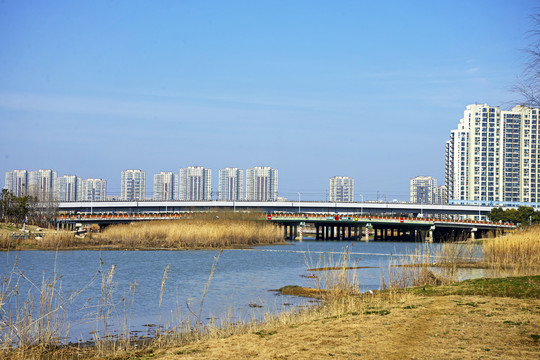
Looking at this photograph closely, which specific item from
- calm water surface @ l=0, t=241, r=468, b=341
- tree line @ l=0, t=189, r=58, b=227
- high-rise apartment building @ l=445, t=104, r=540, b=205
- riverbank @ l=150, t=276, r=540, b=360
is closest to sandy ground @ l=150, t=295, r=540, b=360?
riverbank @ l=150, t=276, r=540, b=360

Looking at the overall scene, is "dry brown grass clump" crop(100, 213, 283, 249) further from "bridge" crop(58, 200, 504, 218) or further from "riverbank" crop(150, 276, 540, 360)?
"bridge" crop(58, 200, 504, 218)

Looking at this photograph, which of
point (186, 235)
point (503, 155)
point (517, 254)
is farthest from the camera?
point (503, 155)

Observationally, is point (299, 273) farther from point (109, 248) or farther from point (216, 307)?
point (109, 248)

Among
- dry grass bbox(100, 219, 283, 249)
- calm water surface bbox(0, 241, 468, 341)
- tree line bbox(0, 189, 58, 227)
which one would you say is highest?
tree line bbox(0, 189, 58, 227)

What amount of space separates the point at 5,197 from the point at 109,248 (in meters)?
29.4

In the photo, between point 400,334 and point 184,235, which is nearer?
point 400,334

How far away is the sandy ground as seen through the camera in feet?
34.6

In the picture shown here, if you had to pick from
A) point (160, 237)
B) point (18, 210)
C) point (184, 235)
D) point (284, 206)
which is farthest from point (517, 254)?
point (284, 206)

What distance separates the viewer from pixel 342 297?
18.1 metres

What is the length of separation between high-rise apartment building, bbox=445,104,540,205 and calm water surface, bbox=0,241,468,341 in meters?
142

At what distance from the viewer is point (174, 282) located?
101 ft

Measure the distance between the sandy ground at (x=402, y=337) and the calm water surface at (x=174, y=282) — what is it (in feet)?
9.87

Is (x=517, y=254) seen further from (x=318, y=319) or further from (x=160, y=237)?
(x=160, y=237)

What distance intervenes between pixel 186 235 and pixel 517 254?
125 feet
